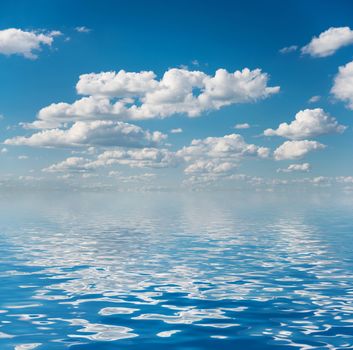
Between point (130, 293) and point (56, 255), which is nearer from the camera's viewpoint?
point (130, 293)

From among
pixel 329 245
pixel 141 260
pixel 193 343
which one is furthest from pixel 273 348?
pixel 329 245

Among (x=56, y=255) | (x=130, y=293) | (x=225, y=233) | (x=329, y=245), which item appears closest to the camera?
(x=130, y=293)

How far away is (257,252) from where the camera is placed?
142 ft

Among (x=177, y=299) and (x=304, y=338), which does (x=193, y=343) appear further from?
(x=177, y=299)

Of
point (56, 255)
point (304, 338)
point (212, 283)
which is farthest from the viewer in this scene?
point (56, 255)

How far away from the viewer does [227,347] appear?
1706 centimetres

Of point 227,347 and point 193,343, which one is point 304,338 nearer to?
point 227,347

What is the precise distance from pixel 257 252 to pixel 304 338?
25401 mm

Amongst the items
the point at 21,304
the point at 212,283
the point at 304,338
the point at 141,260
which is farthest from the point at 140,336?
the point at 141,260

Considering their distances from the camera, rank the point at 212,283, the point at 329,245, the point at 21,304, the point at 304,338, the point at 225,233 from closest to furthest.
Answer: the point at 304,338 < the point at 21,304 < the point at 212,283 < the point at 329,245 < the point at 225,233

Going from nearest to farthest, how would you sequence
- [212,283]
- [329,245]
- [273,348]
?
[273,348] < [212,283] < [329,245]

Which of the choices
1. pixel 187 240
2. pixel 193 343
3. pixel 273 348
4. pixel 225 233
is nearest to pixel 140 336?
pixel 193 343

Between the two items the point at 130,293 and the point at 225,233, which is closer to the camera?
the point at 130,293

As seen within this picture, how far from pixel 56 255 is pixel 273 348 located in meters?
29.0
